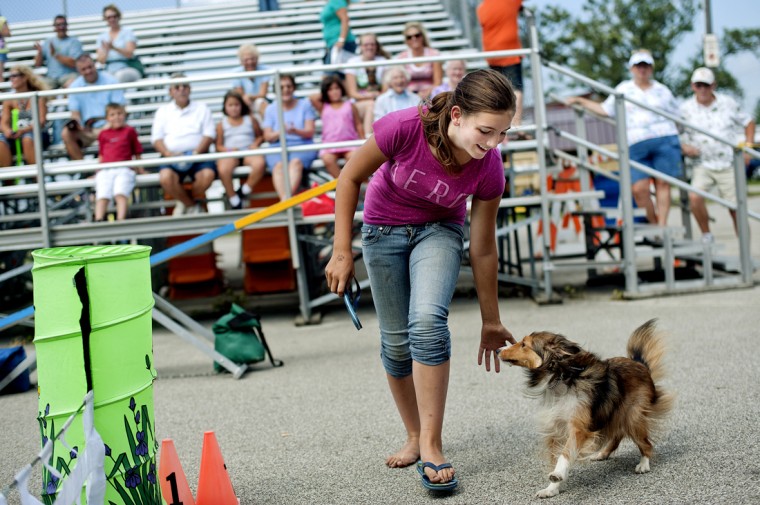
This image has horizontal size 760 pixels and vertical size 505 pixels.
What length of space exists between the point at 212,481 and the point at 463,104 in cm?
194

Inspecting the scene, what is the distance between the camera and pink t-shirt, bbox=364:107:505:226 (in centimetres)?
401

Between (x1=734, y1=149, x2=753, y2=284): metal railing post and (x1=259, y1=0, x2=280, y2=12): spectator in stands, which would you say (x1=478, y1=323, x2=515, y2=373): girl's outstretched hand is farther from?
(x1=259, y1=0, x2=280, y2=12): spectator in stands

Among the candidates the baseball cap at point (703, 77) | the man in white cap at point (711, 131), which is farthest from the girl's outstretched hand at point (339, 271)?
the baseball cap at point (703, 77)

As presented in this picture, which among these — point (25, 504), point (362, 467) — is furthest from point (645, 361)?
point (25, 504)

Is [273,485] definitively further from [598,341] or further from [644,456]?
[598,341]

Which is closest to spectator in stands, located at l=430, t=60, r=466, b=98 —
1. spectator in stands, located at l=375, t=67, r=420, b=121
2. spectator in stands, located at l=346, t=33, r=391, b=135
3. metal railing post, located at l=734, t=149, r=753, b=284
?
spectator in stands, located at l=375, t=67, r=420, b=121

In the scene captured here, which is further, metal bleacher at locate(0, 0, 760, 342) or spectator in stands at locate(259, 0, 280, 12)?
spectator in stands at locate(259, 0, 280, 12)

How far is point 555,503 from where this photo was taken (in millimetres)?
3852

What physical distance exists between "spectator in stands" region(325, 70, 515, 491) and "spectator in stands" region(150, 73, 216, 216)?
19.9 feet

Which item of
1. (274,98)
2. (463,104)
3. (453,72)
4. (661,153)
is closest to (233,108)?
(274,98)

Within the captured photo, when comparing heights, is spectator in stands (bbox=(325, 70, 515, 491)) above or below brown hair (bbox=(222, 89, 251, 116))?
below

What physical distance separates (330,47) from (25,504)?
10529mm

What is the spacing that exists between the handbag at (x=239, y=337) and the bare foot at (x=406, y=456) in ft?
9.55

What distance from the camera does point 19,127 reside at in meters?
10.7
